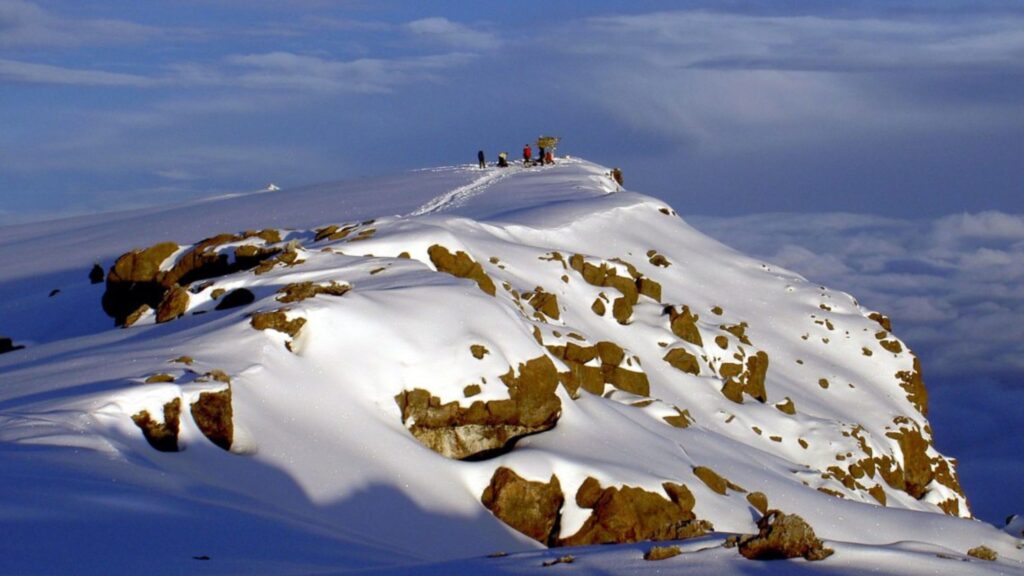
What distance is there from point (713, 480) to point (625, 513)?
12.2 ft

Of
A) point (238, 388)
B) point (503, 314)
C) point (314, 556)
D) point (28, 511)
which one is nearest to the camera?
point (28, 511)

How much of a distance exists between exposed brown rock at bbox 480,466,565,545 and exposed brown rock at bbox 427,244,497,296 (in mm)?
11161

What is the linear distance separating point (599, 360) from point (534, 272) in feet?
20.2

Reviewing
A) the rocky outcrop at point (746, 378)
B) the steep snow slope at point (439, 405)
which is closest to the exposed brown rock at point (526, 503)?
the steep snow slope at point (439, 405)

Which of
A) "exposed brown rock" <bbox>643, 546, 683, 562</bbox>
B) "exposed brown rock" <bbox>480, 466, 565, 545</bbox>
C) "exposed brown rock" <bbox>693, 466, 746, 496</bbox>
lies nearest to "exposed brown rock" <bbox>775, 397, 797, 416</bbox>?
"exposed brown rock" <bbox>693, 466, 746, 496</bbox>

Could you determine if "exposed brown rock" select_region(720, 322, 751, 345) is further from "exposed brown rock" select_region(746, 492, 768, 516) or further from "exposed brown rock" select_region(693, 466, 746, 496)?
"exposed brown rock" select_region(746, 492, 768, 516)

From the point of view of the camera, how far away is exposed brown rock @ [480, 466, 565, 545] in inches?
923

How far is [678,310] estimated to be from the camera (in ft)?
140

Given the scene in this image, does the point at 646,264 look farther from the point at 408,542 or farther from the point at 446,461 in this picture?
the point at 408,542

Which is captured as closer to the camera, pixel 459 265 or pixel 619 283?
pixel 459 265

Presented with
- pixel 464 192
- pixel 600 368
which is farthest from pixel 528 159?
pixel 600 368

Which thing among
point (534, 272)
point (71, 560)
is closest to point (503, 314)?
point (534, 272)

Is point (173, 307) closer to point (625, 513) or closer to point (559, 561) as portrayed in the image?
point (625, 513)

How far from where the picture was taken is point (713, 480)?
26.9 metres
